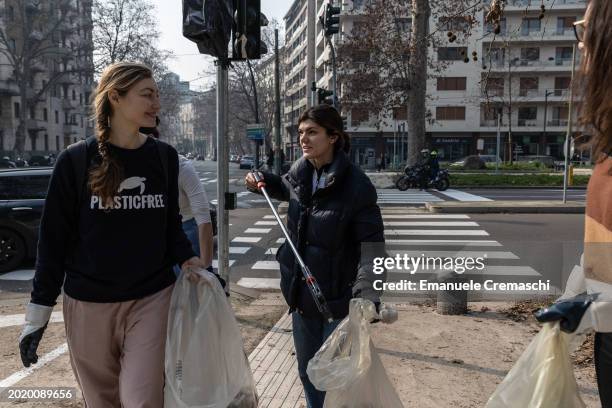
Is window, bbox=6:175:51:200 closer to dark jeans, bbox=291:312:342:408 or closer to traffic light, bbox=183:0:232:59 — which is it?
traffic light, bbox=183:0:232:59

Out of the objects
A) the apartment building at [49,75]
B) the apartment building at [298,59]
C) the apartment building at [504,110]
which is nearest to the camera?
the apartment building at [49,75]

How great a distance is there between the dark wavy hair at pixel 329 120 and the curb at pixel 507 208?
12134 mm

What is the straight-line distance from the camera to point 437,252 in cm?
818

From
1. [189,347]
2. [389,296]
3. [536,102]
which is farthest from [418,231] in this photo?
[536,102]

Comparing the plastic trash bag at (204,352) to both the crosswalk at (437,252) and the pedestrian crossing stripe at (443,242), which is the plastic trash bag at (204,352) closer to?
the crosswalk at (437,252)

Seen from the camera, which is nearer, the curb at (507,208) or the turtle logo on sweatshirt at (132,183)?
the turtle logo on sweatshirt at (132,183)

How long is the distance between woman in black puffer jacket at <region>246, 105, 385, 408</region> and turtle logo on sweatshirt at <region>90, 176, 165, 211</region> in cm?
71

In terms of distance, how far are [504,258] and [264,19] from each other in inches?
208

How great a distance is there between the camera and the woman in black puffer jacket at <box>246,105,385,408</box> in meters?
2.52

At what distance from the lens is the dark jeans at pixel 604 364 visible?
5.10 ft

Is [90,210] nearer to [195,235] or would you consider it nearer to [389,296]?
[195,235]

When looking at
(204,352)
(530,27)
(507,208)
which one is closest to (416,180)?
(507,208)

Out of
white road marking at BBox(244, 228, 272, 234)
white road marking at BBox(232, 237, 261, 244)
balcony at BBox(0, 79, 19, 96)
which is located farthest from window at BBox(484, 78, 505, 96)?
balcony at BBox(0, 79, 19, 96)

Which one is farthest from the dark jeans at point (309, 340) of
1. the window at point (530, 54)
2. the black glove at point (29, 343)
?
the window at point (530, 54)
